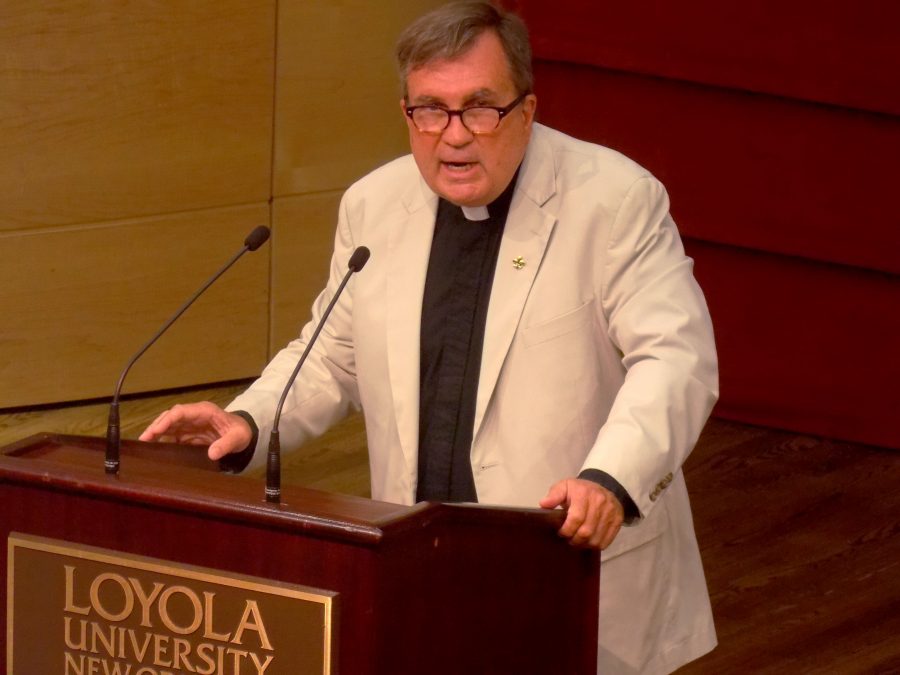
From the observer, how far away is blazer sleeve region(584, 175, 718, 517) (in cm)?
202

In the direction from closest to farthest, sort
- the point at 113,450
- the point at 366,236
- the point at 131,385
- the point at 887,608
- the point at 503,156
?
the point at 113,450, the point at 503,156, the point at 366,236, the point at 887,608, the point at 131,385

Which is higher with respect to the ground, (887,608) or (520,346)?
(520,346)

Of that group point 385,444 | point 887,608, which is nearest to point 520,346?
point 385,444

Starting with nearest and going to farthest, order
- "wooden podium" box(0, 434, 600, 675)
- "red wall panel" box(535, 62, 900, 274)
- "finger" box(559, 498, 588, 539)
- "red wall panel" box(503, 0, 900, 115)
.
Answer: "wooden podium" box(0, 434, 600, 675) → "finger" box(559, 498, 588, 539) → "red wall panel" box(503, 0, 900, 115) → "red wall panel" box(535, 62, 900, 274)

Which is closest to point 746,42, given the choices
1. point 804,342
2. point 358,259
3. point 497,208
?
point 804,342

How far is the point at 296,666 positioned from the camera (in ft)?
5.58

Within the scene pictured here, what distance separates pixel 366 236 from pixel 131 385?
2.32m

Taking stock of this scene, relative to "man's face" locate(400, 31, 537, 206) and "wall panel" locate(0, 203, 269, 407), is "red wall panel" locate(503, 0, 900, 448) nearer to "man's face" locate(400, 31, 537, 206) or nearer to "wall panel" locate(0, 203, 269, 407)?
"wall panel" locate(0, 203, 269, 407)

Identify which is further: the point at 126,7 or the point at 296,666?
the point at 126,7

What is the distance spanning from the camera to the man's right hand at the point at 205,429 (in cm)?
212

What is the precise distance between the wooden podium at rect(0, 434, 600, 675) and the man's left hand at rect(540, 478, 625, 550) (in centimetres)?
2

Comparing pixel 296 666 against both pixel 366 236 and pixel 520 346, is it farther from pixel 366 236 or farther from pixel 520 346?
pixel 366 236

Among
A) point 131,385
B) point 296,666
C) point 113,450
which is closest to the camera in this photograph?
point 296,666

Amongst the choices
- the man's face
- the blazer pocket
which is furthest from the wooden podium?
the man's face
